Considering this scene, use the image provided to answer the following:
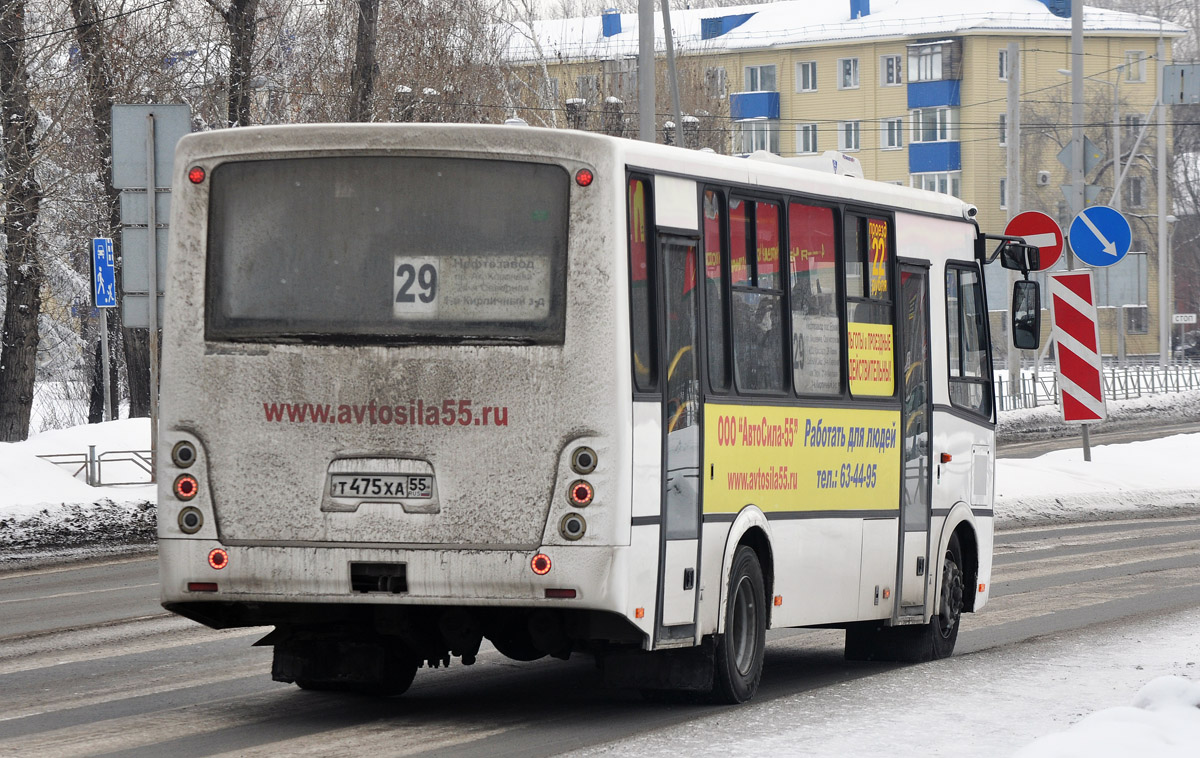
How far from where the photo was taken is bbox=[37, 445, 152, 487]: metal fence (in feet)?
74.4

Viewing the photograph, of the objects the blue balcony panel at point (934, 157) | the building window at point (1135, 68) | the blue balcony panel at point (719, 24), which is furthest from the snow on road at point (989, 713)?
the building window at point (1135, 68)

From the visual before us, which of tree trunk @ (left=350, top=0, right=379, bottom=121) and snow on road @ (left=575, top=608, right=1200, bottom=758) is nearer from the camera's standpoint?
snow on road @ (left=575, top=608, right=1200, bottom=758)

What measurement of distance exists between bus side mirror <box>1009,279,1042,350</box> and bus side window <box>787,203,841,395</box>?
8.14ft

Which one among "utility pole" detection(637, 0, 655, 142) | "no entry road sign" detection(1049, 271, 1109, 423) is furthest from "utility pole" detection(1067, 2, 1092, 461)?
"utility pole" detection(637, 0, 655, 142)

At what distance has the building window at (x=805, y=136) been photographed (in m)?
102

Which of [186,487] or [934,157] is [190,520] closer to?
[186,487]

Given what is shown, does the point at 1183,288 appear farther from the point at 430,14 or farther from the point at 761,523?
the point at 761,523

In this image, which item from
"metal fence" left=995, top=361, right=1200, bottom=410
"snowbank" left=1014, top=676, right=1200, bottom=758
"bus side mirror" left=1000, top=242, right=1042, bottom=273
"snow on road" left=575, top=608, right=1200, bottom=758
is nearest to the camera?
"snowbank" left=1014, top=676, right=1200, bottom=758

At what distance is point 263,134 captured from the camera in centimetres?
873

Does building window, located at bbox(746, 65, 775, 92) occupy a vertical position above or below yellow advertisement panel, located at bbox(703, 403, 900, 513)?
above

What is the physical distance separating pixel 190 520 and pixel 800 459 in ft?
10.4

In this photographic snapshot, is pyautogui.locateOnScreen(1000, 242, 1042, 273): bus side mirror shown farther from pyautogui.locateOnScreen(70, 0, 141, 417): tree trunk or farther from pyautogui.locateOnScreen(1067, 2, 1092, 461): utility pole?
pyautogui.locateOnScreen(70, 0, 141, 417): tree trunk

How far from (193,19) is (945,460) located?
27.0 meters

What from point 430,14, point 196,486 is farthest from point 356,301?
point 430,14
